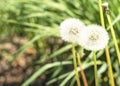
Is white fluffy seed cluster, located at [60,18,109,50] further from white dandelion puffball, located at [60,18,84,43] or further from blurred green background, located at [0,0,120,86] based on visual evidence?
blurred green background, located at [0,0,120,86]

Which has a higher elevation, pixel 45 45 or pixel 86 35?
pixel 86 35

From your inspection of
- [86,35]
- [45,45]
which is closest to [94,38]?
[86,35]

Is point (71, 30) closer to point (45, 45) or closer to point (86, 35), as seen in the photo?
point (86, 35)

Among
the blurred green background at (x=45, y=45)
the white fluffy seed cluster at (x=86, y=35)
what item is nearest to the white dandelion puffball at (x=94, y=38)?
the white fluffy seed cluster at (x=86, y=35)

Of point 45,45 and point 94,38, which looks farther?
point 45,45

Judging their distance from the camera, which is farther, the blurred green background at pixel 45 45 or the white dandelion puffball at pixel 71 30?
the blurred green background at pixel 45 45

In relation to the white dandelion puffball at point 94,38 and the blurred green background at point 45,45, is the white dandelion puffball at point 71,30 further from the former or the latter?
the blurred green background at point 45,45
